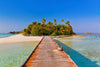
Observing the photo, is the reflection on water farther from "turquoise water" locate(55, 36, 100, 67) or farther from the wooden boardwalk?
"turquoise water" locate(55, 36, 100, 67)

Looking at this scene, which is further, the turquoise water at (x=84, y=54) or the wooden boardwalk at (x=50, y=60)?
the turquoise water at (x=84, y=54)

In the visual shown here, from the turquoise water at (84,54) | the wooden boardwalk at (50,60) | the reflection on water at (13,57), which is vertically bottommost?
the turquoise water at (84,54)

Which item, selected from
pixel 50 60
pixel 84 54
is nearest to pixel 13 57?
pixel 50 60

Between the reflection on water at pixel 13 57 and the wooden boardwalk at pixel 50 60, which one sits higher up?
the wooden boardwalk at pixel 50 60

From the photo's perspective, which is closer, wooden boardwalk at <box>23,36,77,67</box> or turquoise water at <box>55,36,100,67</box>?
wooden boardwalk at <box>23,36,77,67</box>

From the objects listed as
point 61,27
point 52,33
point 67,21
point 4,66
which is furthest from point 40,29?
point 4,66

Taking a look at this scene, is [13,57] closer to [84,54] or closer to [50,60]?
[50,60]

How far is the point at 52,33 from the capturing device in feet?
111

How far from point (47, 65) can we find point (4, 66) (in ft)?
11.1

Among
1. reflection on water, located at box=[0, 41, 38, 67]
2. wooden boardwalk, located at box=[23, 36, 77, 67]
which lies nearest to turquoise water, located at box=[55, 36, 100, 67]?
wooden boardwalk, located at box=[23, 36, 77, 67]

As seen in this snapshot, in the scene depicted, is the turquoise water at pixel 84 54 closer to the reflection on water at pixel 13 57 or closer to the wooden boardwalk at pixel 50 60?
the wooden boardwalk at pixel 50 60

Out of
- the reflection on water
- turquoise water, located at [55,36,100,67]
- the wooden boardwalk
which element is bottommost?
turquoise water, located at [55,36,100,67]

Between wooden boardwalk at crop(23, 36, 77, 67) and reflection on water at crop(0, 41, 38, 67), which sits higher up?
wooden boardwalk at crop(23, 36, 77, 67)

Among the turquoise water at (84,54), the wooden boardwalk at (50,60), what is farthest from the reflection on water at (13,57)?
the turquoise water at (84,54)
